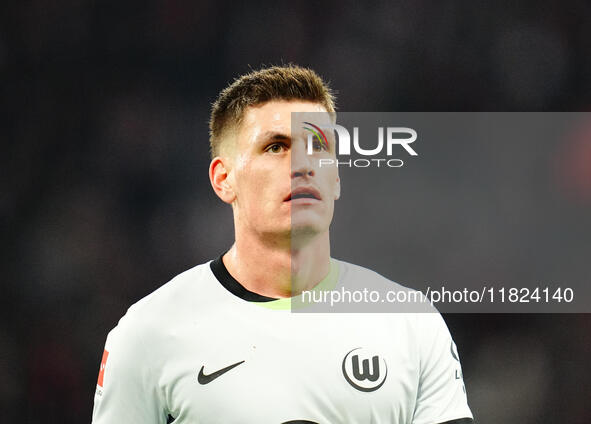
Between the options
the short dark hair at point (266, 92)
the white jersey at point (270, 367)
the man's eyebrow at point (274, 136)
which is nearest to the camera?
the white jersey at point (270, 367)

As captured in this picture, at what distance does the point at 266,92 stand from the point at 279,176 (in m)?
0.40

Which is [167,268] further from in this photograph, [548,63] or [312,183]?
[548,63]

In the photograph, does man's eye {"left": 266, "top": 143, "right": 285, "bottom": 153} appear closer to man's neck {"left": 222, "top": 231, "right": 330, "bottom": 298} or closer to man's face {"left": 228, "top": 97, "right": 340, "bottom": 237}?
man's face {"left": 228, "top": 97, "right": 340, "bottom": 237}

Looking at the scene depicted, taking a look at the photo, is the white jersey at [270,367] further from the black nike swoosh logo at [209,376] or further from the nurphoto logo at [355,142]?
the nurphoto logo at [355,142]

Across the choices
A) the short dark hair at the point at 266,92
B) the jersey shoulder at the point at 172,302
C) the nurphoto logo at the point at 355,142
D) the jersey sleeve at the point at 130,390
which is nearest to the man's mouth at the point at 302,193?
the nurphoto logo at the point at 355,142

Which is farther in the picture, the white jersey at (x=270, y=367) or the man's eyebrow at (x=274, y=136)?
the man's eyebrow at (x=274, y=136)

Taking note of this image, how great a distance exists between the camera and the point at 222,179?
10.3ft

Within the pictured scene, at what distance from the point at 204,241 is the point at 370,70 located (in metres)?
1.92

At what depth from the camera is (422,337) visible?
9.69ft

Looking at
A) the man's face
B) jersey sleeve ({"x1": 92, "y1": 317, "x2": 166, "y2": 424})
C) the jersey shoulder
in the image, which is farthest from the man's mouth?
jersey sleeve ({"x1": 92, "y1": 317, "x2": 166, "y2": 424})

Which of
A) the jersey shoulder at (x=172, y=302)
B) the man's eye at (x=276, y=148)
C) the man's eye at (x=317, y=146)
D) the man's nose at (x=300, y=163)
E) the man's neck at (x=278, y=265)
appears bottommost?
the jersey shoulder at (x=172, y=302)

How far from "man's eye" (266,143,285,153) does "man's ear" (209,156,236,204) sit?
28cm

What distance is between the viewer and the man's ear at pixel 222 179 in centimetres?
309

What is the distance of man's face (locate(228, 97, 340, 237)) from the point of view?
2.87 meters
